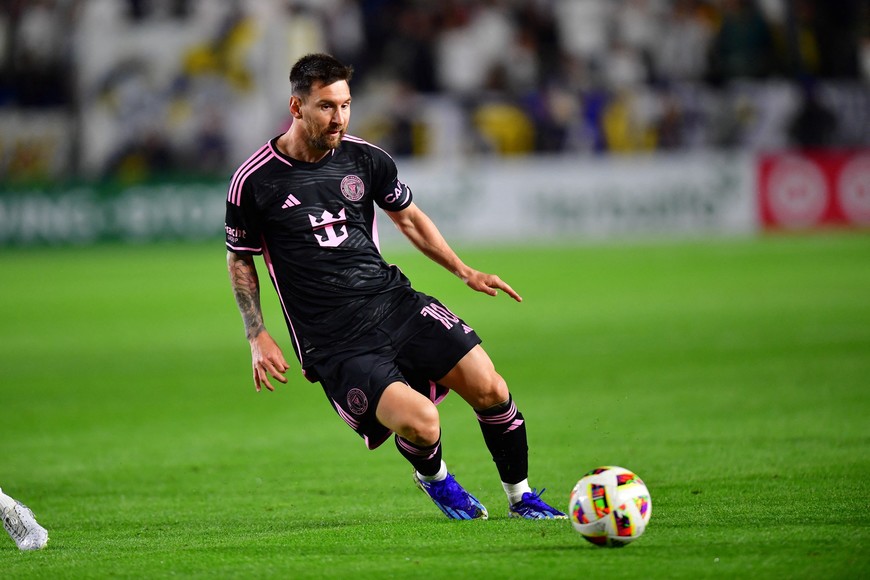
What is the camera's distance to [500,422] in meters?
6.46

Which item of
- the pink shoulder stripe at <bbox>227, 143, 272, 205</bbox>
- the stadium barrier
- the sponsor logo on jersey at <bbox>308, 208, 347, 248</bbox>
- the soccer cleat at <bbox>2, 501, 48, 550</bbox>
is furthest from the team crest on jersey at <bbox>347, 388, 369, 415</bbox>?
the stadium barrier

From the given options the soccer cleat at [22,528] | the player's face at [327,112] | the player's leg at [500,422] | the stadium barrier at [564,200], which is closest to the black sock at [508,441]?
the player's leg at [500,422]

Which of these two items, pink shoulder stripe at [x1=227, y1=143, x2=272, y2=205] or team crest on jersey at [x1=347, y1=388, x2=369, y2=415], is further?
pink shoulder stripe at [x1=227, y1=143, x2=272, y2=205]

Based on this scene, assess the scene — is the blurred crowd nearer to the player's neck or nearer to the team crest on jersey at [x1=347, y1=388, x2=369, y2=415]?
the player's neck

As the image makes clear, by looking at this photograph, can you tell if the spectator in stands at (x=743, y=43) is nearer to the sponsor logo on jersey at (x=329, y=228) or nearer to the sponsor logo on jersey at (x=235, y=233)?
the sponsor logo on jersey at (x=329, y=228)

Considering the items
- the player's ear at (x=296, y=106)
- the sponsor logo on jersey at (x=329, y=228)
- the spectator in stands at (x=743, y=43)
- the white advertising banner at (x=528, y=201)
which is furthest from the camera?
the spectator in stands at (x=743, y=43)

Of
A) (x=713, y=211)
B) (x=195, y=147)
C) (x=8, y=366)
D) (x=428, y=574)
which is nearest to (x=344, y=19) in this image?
(x=195, y=147)

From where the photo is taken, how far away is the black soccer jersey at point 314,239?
21.1ft

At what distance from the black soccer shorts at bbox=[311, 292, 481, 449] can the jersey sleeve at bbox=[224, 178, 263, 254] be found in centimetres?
68

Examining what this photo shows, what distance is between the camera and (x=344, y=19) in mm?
27750

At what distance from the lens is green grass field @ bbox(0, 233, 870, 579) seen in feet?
18.4

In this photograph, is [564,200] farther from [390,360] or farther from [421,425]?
[421,425]

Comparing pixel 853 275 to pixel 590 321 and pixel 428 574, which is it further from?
pixel 428 574

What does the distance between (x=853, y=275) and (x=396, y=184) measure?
1356 centimetres
